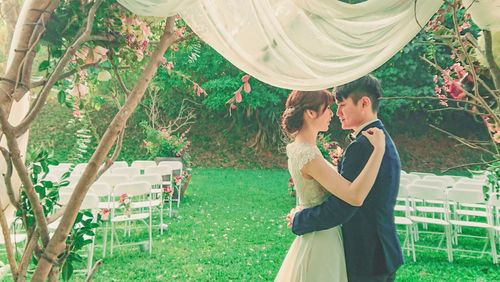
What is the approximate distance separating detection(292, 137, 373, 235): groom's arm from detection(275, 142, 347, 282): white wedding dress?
0.27 feet

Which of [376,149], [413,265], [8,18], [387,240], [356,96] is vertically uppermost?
[8,18]

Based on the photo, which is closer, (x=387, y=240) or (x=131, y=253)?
(x=387, y=240)

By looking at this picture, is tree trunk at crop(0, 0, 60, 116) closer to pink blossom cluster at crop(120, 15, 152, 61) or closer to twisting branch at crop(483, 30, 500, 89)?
pink blossom cluster at crop(120, 15, 152, 61)

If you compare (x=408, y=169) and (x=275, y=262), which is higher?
(x=408, y=169)

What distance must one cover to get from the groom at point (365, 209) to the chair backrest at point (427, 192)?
3.29m

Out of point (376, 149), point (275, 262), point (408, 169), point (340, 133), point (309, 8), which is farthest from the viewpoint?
point (340, 133)

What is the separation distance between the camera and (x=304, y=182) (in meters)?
2.31

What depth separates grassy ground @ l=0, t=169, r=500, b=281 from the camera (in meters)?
4.53

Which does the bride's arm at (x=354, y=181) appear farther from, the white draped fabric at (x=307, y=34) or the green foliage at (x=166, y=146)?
the green foliage at (x=166, y=146)

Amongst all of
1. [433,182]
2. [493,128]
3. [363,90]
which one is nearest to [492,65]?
[493,128]

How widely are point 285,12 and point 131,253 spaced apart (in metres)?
3.68

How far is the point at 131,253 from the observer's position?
5.22 meters

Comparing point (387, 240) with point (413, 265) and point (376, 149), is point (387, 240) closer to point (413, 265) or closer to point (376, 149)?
point (376, 149)

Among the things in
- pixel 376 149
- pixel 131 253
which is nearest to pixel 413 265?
pixel 131 253
